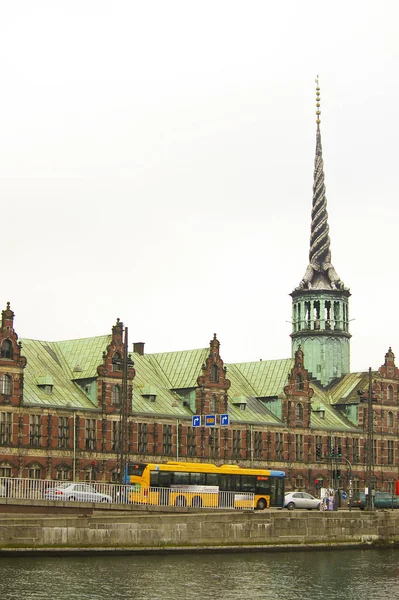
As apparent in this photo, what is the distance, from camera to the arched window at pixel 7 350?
109188mm

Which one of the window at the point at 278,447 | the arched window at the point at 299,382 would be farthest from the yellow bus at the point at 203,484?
the arched window at the point at 299,382

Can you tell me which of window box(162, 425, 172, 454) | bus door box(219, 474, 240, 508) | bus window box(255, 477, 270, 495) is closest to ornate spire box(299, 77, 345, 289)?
window box(162, 425, 172, 454)

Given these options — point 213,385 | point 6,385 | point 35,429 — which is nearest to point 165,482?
point 35,429

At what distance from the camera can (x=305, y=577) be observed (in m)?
69.6

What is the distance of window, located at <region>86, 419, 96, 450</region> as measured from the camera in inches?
4550

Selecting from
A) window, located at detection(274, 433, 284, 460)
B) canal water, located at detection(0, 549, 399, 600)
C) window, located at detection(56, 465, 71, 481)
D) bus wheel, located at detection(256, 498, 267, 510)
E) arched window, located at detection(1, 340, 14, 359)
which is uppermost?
arched window, located at detection(1, 340, 14, 359)

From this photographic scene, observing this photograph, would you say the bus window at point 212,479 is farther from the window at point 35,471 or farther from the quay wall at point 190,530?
the window at point 35,471

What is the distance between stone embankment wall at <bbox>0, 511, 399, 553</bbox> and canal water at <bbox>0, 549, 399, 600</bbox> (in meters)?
0.89

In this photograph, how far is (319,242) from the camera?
15988 centimetres

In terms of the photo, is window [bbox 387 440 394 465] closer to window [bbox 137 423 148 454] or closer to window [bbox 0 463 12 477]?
window [bbox 137 423 148 454]

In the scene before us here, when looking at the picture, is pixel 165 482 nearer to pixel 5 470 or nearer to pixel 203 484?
pixel 203 484

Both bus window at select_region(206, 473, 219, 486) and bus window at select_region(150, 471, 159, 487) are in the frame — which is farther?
bus window at select_region(206, 473, 219, 486)

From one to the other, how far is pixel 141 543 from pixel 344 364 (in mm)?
84038

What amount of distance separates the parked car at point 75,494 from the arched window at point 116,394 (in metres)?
34.2
